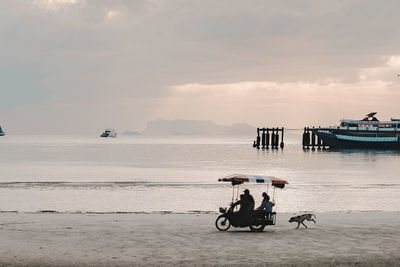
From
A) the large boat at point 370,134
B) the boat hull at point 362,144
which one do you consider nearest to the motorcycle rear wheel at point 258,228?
the large boat at point 370,134

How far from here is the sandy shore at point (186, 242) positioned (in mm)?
16781

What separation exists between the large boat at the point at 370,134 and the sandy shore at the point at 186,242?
118 m

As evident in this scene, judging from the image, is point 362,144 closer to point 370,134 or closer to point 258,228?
point 370,134

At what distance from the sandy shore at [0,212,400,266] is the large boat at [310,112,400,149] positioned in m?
118

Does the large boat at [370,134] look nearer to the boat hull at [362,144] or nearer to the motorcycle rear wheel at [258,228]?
the boat hull at [362,144]

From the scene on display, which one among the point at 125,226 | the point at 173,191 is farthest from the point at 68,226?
the point at 173,191

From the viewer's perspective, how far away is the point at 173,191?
5066cm

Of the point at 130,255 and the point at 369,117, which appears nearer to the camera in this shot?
the point at 130,255

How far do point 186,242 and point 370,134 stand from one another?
423 ft

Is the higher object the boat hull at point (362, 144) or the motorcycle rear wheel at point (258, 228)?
the boat hull at point (362, 144)

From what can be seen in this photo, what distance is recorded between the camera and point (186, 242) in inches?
782

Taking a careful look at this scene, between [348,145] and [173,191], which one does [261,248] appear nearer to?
[173,191]

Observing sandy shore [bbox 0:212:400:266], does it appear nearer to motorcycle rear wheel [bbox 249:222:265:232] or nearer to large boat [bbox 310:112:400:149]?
motorcycle rear wheel [bbox 249:222:265:232]

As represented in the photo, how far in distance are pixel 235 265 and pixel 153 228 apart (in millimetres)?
7961
